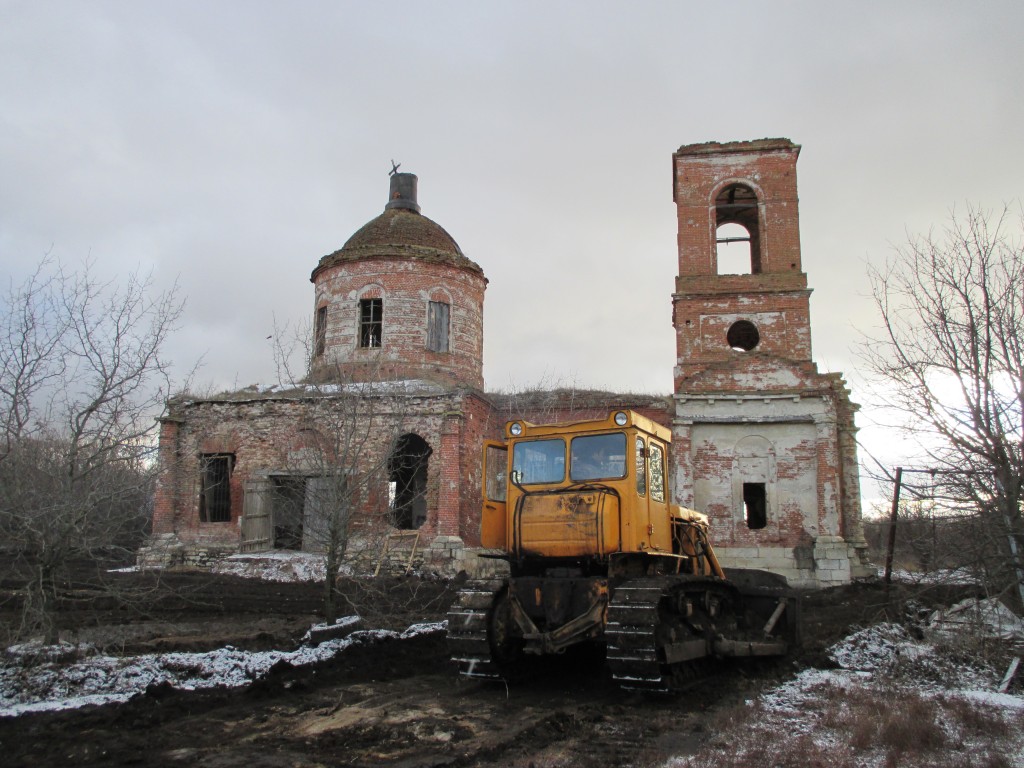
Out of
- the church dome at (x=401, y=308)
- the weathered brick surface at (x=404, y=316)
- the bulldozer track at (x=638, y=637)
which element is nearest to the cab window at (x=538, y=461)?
the bulldozer track at (x=638, y=637)

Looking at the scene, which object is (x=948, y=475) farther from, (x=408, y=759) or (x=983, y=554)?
(x=408, y=759)

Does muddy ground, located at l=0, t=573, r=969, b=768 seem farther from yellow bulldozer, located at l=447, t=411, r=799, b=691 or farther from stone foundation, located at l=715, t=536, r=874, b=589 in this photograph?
stone foundation, located at l=715, t=536, r=874, b=589

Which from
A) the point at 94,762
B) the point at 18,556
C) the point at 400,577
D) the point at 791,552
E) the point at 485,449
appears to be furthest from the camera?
the point at 791,552

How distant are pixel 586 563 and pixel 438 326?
57.1 feet

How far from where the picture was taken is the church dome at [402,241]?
2592cm

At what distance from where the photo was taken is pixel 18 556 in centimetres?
852

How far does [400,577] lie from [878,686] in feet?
41.4

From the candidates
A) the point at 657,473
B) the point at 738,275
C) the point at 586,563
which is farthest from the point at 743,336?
the point at 586,563

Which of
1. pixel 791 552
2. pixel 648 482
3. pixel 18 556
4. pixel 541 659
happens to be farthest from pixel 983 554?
pixel 791 552

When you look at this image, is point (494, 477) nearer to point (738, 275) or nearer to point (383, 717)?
point (383, 717)

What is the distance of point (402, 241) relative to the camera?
26.5m

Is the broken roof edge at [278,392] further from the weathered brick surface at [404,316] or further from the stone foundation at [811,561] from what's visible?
the stone foundation at [811,561]

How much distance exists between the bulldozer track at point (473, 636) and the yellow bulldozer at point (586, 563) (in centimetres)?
1

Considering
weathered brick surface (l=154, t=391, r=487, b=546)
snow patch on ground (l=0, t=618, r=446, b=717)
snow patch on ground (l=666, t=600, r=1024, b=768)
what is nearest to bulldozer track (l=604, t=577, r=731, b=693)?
snow patch on ground (l=666, t=600, r=1024, b=768)
